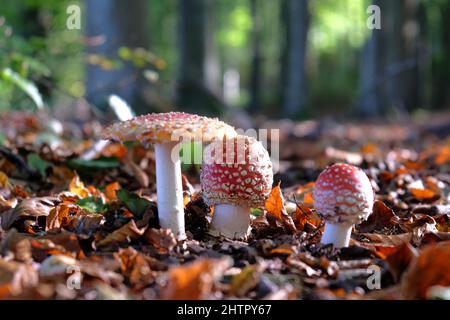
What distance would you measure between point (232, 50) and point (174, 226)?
44675 millimetres

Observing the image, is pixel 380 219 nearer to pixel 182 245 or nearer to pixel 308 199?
pixel 308 199

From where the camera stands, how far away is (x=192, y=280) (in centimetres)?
160

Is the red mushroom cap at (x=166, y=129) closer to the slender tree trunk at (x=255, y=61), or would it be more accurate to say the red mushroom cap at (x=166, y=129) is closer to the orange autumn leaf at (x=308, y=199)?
the orange autumn leaf at (x=308, y=199)

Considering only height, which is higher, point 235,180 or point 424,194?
point 235,180

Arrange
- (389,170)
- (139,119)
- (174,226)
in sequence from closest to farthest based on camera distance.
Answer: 1. (139,119)
2. (174,226)
3. (389,170)

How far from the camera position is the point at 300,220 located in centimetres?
275

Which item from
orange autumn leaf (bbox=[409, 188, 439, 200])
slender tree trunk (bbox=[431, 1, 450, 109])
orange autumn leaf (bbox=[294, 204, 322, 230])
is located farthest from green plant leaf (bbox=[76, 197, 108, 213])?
slender tree trunk (bbox=[431, 1, 450, 109])

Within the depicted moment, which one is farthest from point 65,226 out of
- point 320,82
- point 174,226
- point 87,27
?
point 320,82

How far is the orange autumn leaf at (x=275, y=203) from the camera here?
266 cm

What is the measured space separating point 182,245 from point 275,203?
0.64 meters

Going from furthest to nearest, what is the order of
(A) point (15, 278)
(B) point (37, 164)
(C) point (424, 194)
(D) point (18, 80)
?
(D) point (18, 80)
(B) point (37, 164)
(C) point (424, 194)
(A) point (15, 278)

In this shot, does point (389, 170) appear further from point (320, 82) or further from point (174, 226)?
point (320, 82)

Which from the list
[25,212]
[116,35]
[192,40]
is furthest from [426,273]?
[192,40]

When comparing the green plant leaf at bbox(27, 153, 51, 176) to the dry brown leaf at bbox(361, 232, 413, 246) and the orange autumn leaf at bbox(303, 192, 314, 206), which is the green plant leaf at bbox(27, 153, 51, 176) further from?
the dry brown leaf at bbox(361, 232, 413, 246)
